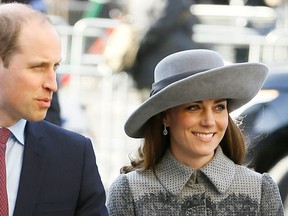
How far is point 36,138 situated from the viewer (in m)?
3.73

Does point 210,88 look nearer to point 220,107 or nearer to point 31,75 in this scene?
point 220,107

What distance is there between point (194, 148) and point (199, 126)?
0.30 feet

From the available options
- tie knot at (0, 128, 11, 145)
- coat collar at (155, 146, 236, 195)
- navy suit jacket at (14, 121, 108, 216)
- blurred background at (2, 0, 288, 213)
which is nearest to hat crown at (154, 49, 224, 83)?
coat collar at (155, 146, 236, 195)

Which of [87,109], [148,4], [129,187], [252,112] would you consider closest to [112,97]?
[87,109]

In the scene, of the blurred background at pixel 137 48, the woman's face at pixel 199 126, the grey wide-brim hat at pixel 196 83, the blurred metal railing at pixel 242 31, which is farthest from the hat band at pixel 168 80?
the blurred metal railing at pixel 242 31

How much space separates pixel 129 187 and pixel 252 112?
3.07m

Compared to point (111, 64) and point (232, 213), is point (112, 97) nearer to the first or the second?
point (111, 64)

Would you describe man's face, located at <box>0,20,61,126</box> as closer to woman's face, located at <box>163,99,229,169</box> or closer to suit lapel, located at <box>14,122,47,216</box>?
suit lapel, located at <box>14,122,47,216</box>

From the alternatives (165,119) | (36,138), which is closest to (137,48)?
(165,119)

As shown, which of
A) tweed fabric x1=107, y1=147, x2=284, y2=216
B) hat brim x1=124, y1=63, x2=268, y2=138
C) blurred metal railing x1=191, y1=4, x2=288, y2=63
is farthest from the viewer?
blurred metal railing x1=191, y1=4, x2=288, y2=63

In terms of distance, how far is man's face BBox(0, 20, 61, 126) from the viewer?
11.7 feet

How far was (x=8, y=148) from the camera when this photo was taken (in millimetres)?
3648

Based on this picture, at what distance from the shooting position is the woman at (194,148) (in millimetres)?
4031

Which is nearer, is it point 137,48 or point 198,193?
point 198,193
